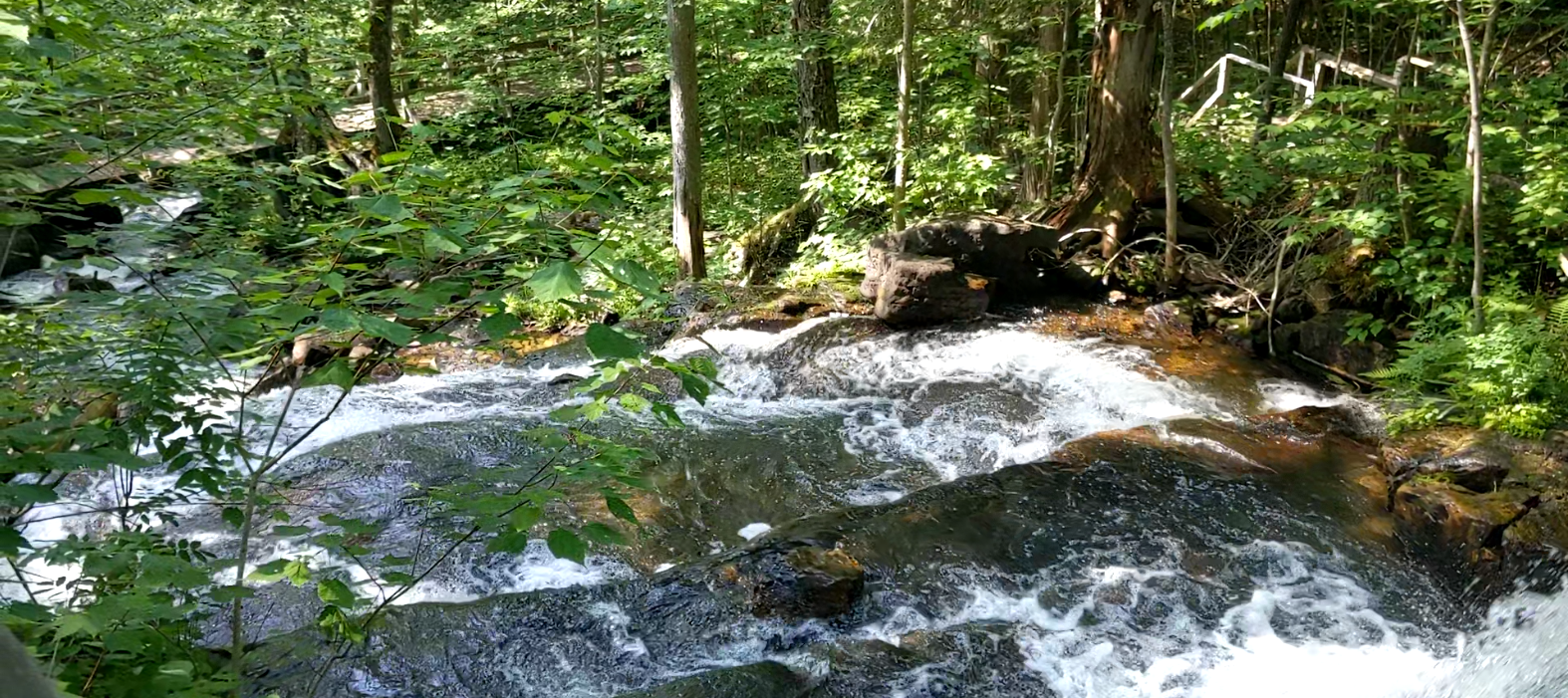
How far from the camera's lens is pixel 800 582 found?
4.72 m

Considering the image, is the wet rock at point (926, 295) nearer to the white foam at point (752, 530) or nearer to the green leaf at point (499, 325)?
the white foam at point (752, 530)

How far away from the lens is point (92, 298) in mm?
2514

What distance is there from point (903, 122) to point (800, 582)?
6972mm

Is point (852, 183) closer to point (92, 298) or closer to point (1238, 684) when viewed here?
point (1238, 684)

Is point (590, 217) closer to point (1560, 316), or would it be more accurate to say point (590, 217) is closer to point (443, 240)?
point (443, 240)

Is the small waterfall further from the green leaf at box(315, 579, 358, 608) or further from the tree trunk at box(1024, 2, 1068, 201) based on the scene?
the tree trunk at box(1024, 2, 1068, 201)

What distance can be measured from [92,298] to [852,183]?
28.6 feet

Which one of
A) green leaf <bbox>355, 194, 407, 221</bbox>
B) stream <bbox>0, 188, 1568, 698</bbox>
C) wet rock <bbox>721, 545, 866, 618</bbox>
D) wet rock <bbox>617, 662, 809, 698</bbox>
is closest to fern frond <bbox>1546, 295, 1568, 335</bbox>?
stream <bbox>0, 188, 1568, 698</bbox>

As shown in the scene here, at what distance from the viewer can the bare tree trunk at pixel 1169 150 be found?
845 centimetres

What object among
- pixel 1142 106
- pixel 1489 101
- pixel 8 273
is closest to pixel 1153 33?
pixel 1142 106

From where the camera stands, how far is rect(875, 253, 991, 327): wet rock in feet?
29.7

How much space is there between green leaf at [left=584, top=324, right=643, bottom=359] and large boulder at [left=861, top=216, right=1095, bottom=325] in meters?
7.30

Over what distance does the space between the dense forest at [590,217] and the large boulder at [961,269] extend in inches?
5.8

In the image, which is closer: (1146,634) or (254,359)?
(254,359)
